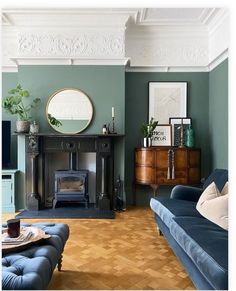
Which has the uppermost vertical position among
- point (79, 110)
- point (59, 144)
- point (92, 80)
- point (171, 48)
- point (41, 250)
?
point (171, 48)

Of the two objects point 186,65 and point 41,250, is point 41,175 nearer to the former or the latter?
point 41,250

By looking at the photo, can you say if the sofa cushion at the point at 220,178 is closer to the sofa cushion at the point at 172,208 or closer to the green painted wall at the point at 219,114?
the sofa cushion at the point at 172,208

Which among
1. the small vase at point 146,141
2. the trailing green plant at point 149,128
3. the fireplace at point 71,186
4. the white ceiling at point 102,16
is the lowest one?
the fireplace at point 71,186

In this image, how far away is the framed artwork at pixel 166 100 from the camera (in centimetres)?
448

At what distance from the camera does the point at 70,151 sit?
13.5 ft

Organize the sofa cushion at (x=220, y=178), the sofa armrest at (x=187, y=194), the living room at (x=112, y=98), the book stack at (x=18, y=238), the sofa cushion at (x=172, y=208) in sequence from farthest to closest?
the living room at (x=112, y=98) → the sofa armrest at (x=187, y=194) → the sofa cushion at (x=220, y=178) → the sofa cushion at (x=172, y=208) → the book stack at (x=18, y=238)

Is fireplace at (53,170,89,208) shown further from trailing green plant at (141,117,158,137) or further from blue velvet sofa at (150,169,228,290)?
blue velvet sofa at (150,169,228,290)

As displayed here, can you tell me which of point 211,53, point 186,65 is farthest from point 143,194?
point 211,53

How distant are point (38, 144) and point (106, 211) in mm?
1533

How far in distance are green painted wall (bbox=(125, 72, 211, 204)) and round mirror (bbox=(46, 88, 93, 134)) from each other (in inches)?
30.4

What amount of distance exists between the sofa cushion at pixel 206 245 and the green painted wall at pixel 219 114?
2.07 metres

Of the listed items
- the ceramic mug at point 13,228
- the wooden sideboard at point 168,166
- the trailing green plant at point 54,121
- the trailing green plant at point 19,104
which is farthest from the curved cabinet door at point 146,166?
the ceramic mug at point 13,228

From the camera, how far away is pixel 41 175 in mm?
4176

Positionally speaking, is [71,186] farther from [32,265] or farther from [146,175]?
[32,265]
